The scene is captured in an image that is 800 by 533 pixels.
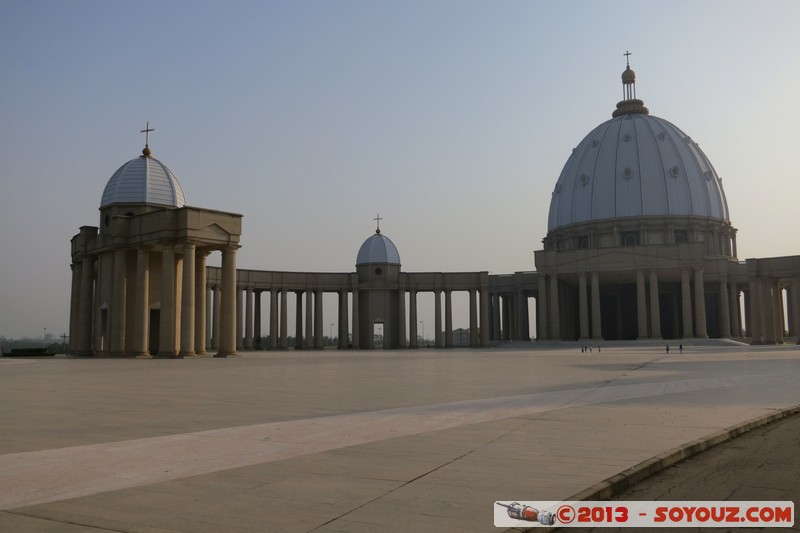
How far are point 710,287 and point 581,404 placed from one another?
9854cm

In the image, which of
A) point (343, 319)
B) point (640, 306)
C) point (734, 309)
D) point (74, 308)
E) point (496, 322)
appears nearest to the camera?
point (74, 308)

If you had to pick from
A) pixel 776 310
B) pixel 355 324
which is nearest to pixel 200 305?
pixel 355 324

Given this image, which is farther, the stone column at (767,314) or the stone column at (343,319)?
the stone column at (343,319)

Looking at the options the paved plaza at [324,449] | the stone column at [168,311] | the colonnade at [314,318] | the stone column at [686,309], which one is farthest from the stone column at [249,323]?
the paved plaza at [324,449]

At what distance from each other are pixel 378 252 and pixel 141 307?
1865 inches

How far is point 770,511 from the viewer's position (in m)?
7.60

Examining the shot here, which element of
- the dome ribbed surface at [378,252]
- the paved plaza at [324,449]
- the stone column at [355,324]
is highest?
the dome ribbed surface at [378,252]

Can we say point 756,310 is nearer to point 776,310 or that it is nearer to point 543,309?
point 776,310

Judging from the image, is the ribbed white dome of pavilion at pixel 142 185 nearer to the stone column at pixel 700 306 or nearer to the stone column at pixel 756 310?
the stone column at pixel 700 306

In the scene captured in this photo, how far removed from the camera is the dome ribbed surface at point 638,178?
113 metres

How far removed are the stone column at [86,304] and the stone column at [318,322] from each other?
3468 cm

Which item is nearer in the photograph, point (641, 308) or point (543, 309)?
Result: point (641, 308)

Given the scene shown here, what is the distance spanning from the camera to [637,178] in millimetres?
114500

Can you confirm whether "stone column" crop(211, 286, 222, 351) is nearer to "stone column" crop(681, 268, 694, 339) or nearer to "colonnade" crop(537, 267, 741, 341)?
"colonnade" crop(537, 267, 741, 341)
